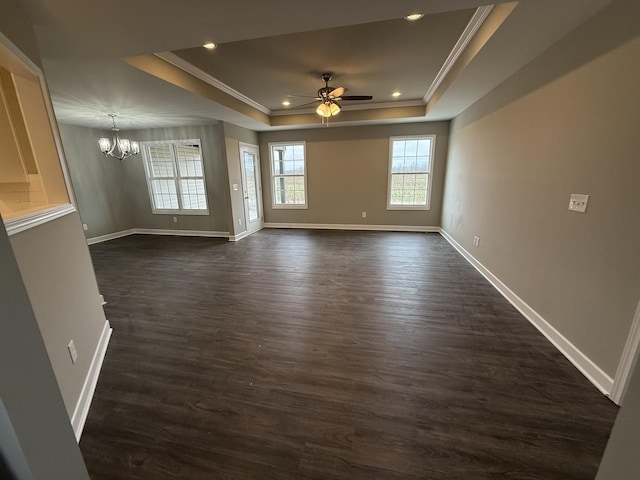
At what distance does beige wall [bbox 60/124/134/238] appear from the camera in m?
5.19

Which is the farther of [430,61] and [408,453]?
[430,61]

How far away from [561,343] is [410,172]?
15.2 ft

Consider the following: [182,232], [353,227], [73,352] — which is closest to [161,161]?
[182,232]

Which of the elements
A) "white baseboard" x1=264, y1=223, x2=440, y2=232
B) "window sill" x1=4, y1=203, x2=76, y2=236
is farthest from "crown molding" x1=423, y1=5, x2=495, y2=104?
"window sill" x1=4, y1=203, x2=76, y2=236

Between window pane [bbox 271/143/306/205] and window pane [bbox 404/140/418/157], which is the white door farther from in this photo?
window pane [bbox 404/140/418/157]

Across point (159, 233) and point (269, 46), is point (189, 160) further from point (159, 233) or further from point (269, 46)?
point (269, 46)

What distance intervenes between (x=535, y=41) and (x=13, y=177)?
430cm

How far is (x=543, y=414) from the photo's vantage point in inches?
59.0

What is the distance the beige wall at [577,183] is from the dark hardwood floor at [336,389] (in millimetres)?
399

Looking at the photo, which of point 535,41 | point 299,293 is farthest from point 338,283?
point 535,41

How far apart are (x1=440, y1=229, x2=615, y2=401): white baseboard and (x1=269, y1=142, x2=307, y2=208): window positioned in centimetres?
460

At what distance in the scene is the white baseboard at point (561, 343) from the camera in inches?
66.1

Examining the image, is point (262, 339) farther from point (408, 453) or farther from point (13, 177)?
point (13, 177)

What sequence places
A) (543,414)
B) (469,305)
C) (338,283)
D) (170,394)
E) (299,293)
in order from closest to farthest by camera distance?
(543,414)
(170,394)
(469,305)
(299,293)
(338,283)
